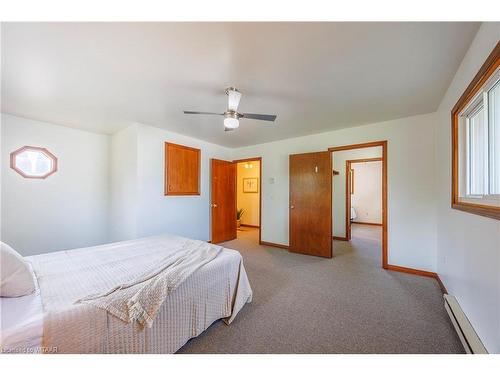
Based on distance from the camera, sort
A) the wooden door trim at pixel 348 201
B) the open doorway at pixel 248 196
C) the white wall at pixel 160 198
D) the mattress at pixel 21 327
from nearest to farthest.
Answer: the mattress at pixel 21 327 → the white wall at pixel 160 198 → the wooden door trim at pixel 348 201 → the open doorway at pixel 248 196

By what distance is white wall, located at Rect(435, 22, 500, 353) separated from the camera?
4.04ft

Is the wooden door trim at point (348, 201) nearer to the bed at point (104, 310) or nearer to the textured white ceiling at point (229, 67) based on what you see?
the textured white ceiling at point (229, 67)

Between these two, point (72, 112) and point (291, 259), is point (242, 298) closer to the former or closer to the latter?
point (291, 259)

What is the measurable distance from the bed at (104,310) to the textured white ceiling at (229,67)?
1.74 m

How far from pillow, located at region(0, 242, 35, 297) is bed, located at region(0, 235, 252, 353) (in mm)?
42

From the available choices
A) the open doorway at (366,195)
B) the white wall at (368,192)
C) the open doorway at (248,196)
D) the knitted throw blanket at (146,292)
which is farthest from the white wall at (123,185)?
the white wall at (368,192)

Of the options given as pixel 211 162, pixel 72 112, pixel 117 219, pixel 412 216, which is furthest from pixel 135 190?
pixel 412 216

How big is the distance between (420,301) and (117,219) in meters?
4.63

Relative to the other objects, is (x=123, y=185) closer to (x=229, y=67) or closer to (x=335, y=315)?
(x=229, y=67)

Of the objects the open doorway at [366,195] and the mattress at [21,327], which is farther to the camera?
the open doorway at [366,195]

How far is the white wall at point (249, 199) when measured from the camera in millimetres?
6688

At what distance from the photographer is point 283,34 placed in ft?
4.63

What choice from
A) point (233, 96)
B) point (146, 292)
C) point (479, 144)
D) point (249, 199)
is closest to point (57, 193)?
point (146, 292)

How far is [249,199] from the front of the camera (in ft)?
22.5
